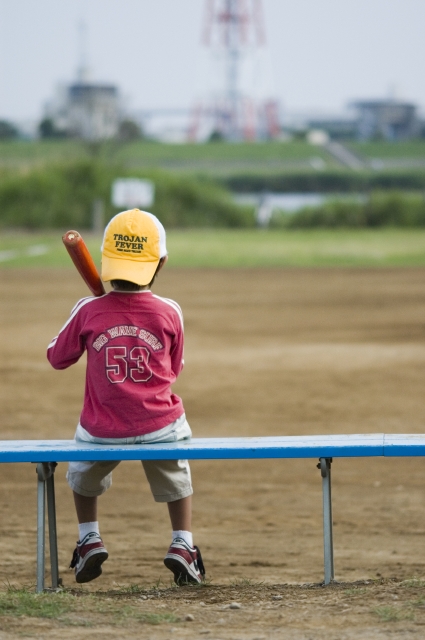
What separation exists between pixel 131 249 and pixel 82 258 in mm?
218

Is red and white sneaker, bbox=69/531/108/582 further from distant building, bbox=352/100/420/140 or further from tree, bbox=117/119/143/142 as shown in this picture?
distant building, bbox=352/100/420/140

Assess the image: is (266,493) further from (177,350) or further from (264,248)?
(264,248)

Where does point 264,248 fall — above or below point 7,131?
below

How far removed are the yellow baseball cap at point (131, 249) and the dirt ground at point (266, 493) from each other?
3.94ft

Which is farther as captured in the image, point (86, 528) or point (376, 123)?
point (376, 123)

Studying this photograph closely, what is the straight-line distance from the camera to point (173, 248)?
28.2m

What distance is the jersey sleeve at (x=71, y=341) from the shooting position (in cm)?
411

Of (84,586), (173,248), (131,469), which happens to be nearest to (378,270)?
(173,248)

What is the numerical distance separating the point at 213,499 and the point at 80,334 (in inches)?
91.4

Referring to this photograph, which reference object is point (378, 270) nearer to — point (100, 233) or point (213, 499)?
point (100, 233)

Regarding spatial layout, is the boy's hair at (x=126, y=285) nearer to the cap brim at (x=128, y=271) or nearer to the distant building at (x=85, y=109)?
the cap brim at (x=128, y=271)

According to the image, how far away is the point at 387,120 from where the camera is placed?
78.1 meters

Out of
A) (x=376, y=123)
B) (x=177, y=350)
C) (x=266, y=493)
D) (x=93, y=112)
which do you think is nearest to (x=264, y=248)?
(x=266, y=493)

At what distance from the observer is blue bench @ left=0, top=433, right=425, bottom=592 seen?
13.0ft
